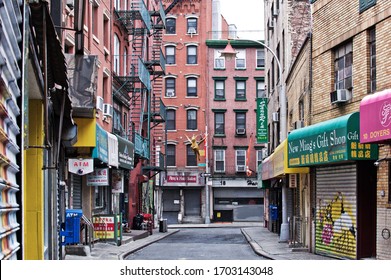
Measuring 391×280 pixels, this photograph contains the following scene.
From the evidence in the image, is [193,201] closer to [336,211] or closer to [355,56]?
[336,211]

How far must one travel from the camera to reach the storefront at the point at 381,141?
46.7 ft

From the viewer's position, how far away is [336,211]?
1988 centimetres

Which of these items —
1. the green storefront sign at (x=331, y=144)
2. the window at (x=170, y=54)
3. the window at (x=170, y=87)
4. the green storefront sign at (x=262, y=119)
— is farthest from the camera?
the window at (x=170, y=54)

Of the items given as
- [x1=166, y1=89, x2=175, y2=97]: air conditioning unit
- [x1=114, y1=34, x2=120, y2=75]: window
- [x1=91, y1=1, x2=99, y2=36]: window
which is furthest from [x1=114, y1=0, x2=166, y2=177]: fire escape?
[x1=166, y1=89, x2=175, y2=97]: air conditioning unit

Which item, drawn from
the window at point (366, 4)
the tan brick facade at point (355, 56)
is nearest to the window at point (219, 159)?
the tan brick facade at point (355, 56)

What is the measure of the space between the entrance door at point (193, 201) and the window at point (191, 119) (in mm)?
4803

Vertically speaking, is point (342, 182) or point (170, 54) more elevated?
point (170, 54)

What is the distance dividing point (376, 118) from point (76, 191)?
498 inches

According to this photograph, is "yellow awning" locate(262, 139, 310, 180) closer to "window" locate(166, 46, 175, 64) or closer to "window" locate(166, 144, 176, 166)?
"window" locate(166, 144, 176, 166)

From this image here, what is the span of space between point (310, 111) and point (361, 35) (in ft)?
14.8

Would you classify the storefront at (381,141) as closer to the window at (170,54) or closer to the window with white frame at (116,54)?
the window with white frame at (116,54)

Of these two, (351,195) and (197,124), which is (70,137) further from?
(197,124)

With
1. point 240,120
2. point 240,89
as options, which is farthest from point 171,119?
point 240,89
